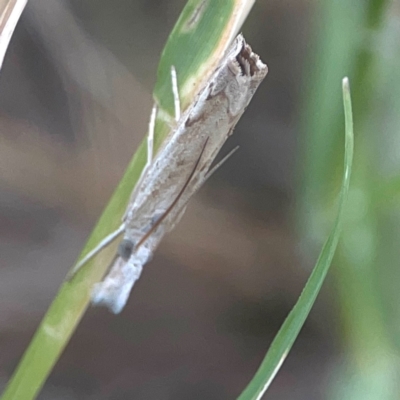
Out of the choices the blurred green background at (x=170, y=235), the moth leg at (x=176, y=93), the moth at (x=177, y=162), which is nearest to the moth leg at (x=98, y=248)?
the moth at (x=177, y=162)

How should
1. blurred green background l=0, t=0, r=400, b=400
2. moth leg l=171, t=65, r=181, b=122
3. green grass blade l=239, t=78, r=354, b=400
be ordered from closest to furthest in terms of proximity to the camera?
green grass blade l=239, t=78, r=354, b=400
moth leg l=171, t=65, r=181, b=122
blurred green background l=0, t=0, r=400, b=400

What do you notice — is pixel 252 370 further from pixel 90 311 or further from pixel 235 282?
pixel 90 311

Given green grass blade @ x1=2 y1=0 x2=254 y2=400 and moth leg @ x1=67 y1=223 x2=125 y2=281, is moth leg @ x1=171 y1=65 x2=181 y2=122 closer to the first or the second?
green grass blade @ x1=2 y1=0 x2=254 y2=400

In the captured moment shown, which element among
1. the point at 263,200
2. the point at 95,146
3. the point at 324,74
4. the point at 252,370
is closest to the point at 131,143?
the point at 95,146

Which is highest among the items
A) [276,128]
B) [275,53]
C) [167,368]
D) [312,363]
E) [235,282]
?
[275,53]

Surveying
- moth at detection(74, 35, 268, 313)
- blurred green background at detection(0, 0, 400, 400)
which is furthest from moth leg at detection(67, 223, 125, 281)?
blurred green background at detection(0, 0, 400, 400)

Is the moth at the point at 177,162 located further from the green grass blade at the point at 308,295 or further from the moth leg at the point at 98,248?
the green grass blade at the point at 308,295


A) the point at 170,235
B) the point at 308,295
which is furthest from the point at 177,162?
the point at 170,235
